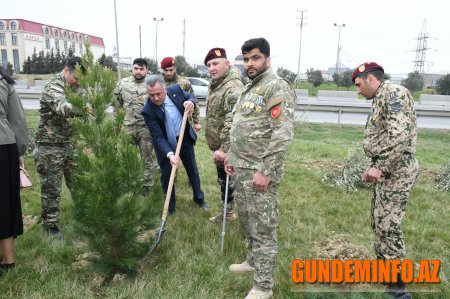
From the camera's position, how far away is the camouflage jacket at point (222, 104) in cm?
405

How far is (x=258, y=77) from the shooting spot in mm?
2943

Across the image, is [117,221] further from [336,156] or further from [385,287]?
[336,156]

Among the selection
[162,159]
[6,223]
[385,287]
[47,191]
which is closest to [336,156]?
[162,159]

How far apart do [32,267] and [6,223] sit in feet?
1.58

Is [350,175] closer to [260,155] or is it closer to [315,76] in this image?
[260,155]

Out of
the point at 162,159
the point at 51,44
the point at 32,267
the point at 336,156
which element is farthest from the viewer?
the point at 51,44

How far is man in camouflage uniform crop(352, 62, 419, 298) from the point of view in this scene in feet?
9.10

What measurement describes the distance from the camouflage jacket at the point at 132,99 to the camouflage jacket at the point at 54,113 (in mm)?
1507

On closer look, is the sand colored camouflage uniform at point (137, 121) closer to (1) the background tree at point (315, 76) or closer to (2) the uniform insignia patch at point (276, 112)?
(2) the uniform insignia patch at point (276, 112)

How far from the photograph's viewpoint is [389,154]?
279 centimetres

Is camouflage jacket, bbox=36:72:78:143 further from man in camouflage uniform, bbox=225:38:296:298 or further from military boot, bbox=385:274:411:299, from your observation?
military boot, bbox=385:274:411:299

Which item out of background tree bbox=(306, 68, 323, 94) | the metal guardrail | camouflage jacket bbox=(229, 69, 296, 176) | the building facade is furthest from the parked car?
the building facade

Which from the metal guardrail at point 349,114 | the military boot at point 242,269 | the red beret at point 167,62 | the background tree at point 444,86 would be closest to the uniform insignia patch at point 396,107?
the military boot at point 242,269

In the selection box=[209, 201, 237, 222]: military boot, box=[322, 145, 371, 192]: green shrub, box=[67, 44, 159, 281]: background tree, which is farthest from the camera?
box=[322, 145, 371, 192]: green shrub
